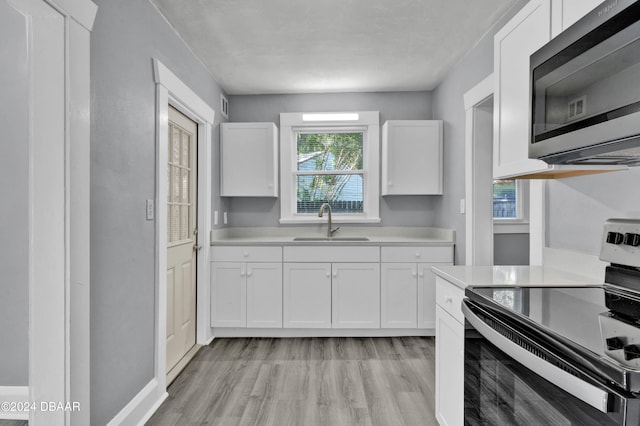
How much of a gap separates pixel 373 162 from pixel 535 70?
257cm

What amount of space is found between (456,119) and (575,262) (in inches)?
75.1

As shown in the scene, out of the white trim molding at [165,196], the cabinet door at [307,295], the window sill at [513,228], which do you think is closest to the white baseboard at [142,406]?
the white trim molding at [165,196]

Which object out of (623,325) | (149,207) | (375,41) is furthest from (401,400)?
(375,41)

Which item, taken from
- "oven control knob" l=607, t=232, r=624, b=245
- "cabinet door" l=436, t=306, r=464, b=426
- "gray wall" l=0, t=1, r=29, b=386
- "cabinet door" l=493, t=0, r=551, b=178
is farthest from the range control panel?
"gray wall" l=0, t=1, r=29, b=386

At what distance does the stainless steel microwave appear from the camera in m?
0.88

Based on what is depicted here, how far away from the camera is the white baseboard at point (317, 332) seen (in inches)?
130

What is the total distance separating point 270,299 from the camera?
10.8ft

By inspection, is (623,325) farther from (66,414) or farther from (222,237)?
(222,237)

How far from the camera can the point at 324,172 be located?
3922 mm

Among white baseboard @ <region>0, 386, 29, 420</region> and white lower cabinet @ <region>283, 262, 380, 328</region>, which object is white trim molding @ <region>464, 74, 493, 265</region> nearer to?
white lower cabinet @ <region>283, 262, 380, 328</region>

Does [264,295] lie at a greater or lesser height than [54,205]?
lesser

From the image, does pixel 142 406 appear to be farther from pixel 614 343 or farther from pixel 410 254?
pixel 410 254

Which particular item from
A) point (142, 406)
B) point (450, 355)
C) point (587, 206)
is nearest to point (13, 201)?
point (142, 406)

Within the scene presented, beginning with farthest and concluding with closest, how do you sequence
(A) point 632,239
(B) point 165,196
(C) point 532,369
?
(B) point 165,196 → (A) point 632,239 → (C) point 532,369
